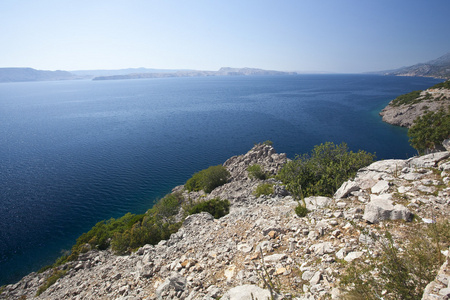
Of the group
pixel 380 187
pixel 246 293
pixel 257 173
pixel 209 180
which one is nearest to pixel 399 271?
pixel 246 293

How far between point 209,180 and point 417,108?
10156 cm

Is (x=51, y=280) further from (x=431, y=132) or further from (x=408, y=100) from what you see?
(x=408, y=100)

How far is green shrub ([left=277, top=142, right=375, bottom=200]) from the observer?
25.4 m

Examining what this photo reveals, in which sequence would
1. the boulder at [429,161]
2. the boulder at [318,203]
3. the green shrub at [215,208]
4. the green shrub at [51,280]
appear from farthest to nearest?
the green shrub at [215,208] < the green shrub at [51,280] < the boulder at [429,161] < the boulder at [318,203]

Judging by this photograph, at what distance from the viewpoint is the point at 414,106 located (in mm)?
100062

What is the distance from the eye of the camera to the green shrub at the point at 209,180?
4923 cm

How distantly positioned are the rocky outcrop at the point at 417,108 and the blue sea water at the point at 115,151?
5.15 meters

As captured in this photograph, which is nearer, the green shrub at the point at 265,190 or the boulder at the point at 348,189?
the boulder at the point at 348,189

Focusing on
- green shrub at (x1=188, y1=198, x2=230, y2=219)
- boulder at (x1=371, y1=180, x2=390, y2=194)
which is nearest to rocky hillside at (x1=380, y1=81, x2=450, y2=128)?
green shrub at (x1=188, y1=198, x2=230, y2=219)

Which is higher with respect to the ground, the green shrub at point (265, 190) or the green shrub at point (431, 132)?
the green shrub at point (431, 132)

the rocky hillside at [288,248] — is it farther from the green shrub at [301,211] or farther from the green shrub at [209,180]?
the green shrub at [209,180]

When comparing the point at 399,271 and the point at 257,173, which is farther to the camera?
the point at 257,173

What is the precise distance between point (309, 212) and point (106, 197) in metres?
47.8

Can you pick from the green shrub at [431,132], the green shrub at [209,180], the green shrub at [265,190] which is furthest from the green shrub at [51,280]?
the green shrub at [431,132]
